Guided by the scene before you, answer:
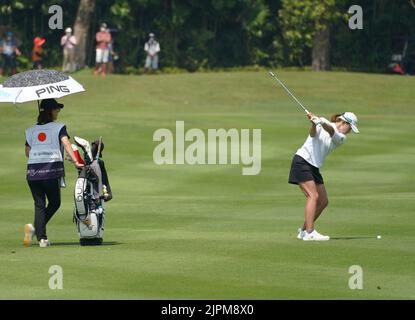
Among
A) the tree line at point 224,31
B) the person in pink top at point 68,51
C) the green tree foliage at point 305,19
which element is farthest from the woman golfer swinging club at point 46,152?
the tree line at point 224,31

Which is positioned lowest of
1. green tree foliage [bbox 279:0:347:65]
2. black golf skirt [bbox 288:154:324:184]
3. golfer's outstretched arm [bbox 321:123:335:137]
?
black golf skirt [bbox 288:154:324:184]

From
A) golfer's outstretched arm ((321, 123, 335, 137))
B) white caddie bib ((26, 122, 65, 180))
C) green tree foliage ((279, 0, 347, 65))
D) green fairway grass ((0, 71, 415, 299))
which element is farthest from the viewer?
green tree foliage ((279, 0, 347, 65))

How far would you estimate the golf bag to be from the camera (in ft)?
55.0

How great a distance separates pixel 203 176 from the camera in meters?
29.6

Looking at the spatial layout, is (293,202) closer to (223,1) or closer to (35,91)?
(35,91)

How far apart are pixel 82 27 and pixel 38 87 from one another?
41.6 meters

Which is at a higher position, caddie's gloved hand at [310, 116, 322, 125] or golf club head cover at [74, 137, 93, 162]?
caddie's gloved hand at [310, 116, 322, 125]

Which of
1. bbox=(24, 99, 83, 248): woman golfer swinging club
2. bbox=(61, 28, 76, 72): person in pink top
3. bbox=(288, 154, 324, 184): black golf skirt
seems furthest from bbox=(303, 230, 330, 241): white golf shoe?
bbox=(61, 28, 76, 72): person in pink top

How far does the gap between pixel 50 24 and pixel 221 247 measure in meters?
41.3

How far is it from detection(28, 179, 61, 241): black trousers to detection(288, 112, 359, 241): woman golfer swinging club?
10.2ft

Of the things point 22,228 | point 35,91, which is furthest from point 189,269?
point 22,228

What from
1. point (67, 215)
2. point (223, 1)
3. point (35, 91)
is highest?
point (223, 1)

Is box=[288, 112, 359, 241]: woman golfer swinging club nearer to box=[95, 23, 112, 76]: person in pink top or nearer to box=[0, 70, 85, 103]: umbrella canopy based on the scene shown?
box=[0, 70, 85, 103]: umbrella canopy

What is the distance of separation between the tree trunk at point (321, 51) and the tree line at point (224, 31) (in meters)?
0.04
